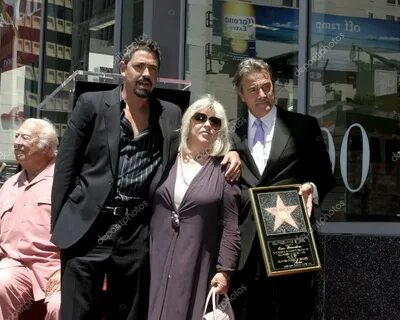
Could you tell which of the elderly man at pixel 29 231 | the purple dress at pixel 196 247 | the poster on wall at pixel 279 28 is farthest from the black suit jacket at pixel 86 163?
the poster on wall at pixel 279 28

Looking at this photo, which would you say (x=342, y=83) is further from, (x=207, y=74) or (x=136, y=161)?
(x=136, y=161)

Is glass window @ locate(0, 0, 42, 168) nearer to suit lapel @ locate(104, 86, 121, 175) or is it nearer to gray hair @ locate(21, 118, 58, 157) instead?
gray hair @ locate(21, 118, 58, 157)

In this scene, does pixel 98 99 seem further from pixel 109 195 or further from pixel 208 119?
pixel 208 119

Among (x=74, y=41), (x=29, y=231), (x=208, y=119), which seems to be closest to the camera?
(x=208, y=119)

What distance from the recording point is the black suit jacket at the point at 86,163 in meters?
3.33

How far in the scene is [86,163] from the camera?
3.46 m

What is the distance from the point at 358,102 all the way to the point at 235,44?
144 cm

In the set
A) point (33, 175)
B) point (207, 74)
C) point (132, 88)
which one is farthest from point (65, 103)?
point (132, 88)

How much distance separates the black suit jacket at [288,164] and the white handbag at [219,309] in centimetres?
18

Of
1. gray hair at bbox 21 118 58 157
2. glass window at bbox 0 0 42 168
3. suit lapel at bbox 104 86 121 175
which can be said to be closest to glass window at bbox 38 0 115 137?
glass window at bbox 0 0 42 168

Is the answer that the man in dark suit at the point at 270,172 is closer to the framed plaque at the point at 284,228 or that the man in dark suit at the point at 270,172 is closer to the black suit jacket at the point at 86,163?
the framed plaque at the point at 284,228

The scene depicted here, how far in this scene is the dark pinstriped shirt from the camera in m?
3.36

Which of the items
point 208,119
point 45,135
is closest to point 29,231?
point 45,135

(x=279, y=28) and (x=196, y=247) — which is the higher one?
(x=279, y=28)
